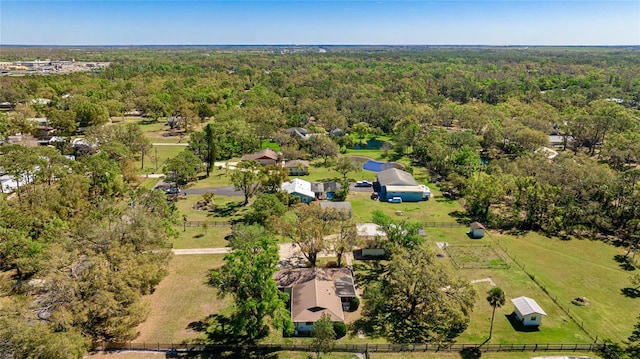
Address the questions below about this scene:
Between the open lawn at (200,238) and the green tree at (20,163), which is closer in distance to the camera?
the open lawn at (200,238)

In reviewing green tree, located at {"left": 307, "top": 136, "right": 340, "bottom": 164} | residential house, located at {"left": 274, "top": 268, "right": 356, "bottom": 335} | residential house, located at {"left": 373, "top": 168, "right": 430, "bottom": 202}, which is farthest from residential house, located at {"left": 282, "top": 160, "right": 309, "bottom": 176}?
residential house, located at {"left": 274, "top": 268, "right": 356, "bottom": 335}

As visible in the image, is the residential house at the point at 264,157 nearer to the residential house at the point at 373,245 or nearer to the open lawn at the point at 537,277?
the open lawn at the point at 537,277

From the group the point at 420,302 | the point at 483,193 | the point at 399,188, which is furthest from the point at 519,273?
the point at 399,188

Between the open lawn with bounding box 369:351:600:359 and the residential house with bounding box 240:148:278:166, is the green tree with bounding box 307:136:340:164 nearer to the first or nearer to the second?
the residential house with bounding box 240:148:278:166

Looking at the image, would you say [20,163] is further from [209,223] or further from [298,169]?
[298,169]

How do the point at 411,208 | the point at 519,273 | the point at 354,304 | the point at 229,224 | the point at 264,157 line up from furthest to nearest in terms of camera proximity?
the point at 264,157
the point at 411,208
the point at 229,224
the point at 519,273
the point at 354,304

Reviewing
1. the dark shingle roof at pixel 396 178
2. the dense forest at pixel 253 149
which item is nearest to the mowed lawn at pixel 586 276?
the dense forest at pixel 253 149

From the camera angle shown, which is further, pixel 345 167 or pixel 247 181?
pixel 345 167
